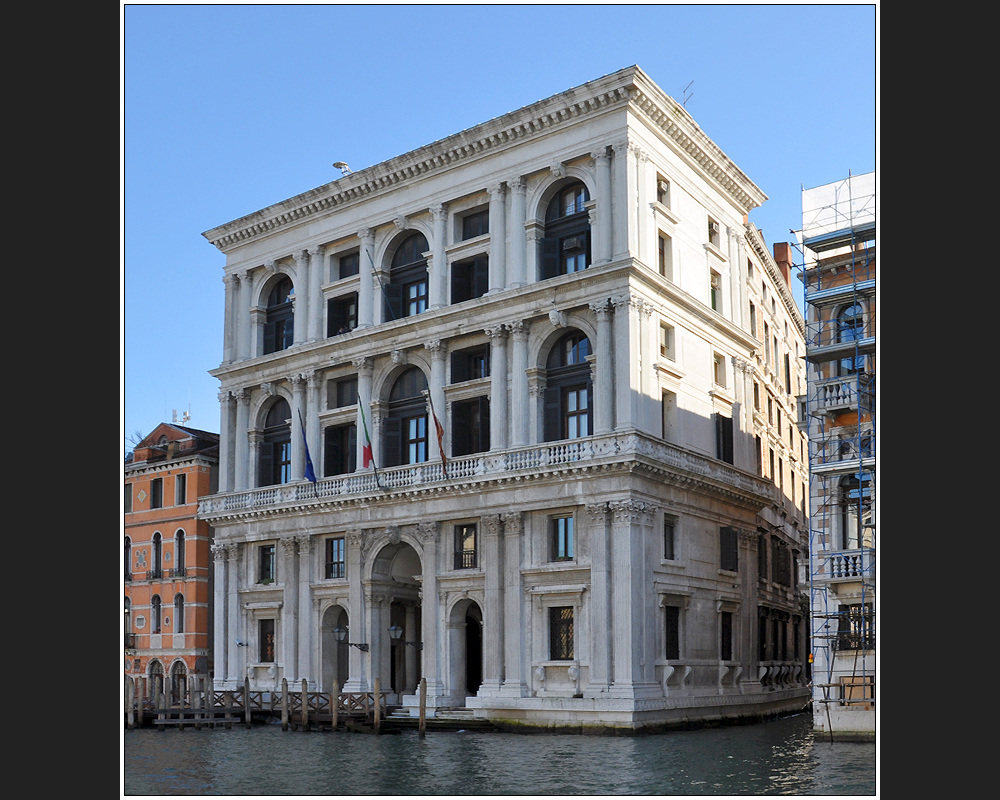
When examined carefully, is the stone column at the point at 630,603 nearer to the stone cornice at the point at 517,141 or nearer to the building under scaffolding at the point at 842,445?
the building under scaffolding at the point at 842,445

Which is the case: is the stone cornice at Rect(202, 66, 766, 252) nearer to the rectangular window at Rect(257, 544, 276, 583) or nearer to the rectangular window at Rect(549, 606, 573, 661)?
the rectangular window at Rect(257, 544, 276, 583)

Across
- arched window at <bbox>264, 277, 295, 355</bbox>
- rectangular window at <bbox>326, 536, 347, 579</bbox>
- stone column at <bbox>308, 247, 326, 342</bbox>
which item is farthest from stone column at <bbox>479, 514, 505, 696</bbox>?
arched window at <bbox>264, 277, 295, 355</bbox>

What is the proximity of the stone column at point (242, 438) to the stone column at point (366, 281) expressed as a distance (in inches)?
296

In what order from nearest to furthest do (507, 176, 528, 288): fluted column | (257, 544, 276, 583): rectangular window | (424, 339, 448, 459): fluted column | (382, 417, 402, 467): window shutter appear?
(507, 176, 528, 288): fluted column < (424, 339, 448, 459): fluted column < (382, 417, 402, 467): window shutter < (257, 544, 276, 583): rectangular window

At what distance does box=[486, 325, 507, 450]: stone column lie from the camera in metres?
41.6

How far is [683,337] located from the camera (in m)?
42.8

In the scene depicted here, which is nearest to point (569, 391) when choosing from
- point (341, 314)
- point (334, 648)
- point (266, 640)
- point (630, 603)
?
point (630, 603)

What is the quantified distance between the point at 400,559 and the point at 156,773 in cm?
1811

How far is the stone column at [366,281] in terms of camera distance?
46875 mm

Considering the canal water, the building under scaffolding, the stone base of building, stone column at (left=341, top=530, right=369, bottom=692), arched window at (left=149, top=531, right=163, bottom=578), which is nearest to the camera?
the canal water

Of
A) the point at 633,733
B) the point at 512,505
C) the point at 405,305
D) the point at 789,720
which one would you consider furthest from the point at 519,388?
the point at 789,720

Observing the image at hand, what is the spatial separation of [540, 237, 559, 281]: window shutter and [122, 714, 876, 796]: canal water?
15.6 m

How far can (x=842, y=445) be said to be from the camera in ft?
111

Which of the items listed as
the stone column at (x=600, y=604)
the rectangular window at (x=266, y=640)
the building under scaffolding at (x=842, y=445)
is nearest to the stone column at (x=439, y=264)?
the stone column at (x=600, y=604)
